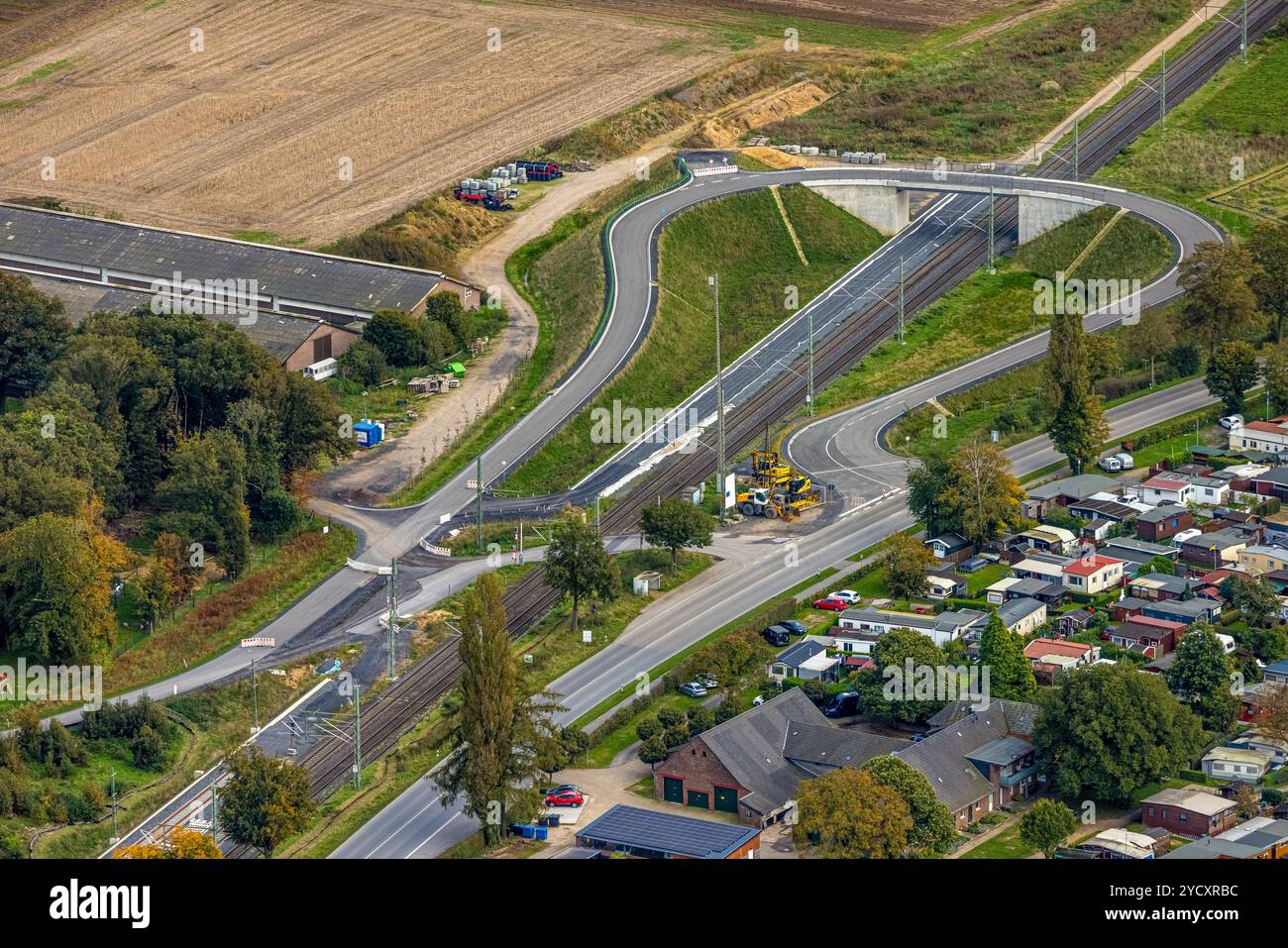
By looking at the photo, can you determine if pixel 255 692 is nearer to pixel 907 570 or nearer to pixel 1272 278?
pixel 907 570

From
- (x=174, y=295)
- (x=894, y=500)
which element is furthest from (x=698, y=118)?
(x=894, y=500)

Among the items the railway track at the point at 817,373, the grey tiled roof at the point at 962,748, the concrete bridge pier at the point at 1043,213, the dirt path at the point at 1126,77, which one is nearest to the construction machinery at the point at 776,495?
the railway track at the point at 817,373

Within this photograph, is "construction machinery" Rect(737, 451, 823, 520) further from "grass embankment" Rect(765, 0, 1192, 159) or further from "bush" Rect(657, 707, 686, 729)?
"grass embankment" Rect(765, 0, 1192, 159)

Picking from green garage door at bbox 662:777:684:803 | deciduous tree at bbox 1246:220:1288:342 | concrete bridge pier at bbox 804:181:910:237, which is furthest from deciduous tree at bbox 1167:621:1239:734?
concrete bridge pier at bbox 804:181:910:237

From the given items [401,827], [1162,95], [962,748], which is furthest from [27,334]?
[1162,95]

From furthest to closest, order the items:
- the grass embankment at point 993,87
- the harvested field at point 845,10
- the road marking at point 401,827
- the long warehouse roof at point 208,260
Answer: the harvested field at point 845,10 → the grass embankment at point 993,87 → the long warehouse roof at point 208,260 → the road marking at point 401,827

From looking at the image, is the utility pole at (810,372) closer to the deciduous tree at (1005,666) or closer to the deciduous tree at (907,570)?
the deciduous tree at (907,570)

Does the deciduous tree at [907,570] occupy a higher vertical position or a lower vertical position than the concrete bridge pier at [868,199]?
lower

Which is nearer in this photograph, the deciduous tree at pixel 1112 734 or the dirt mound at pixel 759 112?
the deciduous tree at pixel 1112 734
